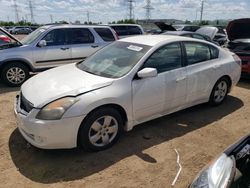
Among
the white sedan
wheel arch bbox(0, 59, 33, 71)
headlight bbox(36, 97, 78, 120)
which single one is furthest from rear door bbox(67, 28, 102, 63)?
headlight bbox(36, 97, 78, 120)

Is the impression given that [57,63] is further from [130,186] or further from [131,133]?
[130,186]

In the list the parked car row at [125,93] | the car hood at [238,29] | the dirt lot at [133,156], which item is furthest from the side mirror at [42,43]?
the car hood at [238,29]

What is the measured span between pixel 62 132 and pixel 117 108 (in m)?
0.86

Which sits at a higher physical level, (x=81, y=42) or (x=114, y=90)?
(x=81, y=42)

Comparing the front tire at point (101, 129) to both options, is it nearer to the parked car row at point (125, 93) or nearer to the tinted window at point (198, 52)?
the parked car row at point (125, 93)

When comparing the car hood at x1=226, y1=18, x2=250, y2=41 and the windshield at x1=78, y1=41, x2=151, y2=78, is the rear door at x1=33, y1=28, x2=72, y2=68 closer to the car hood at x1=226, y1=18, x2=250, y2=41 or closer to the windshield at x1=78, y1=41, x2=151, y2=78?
the windshield at x1=78, y1=41, x2=151, y2=78

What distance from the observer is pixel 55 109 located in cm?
338

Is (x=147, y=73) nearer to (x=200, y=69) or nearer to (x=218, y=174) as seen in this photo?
(x=200, y=69)

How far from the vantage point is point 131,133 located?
14.5ft

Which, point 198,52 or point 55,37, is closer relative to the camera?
point 198,52

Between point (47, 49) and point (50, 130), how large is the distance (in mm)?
4676

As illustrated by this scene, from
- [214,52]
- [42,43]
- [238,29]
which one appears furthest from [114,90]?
[238,29]

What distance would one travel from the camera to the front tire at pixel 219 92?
5434 millimetres

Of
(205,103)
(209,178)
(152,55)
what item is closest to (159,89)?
(152,55)
